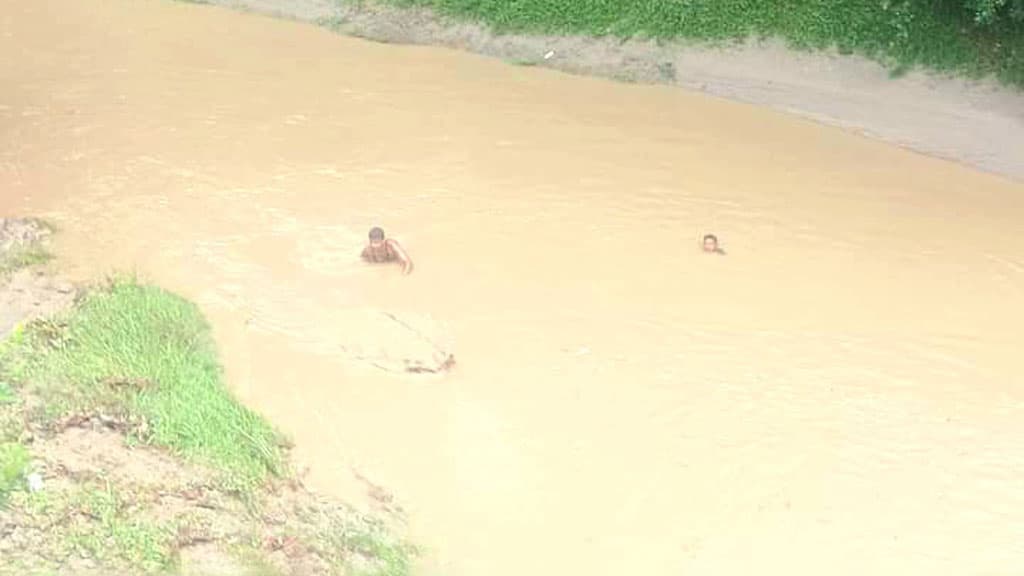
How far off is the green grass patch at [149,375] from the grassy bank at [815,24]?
6.02 meters

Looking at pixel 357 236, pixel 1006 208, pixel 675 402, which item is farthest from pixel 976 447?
pixel 357 236

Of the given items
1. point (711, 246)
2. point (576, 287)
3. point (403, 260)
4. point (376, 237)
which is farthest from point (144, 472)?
point (711, 246)

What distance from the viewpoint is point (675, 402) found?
20.8 ft

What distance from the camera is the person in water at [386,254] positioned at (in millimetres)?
7320

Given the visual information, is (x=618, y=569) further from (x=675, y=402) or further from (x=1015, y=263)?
(x=1015, y=263)

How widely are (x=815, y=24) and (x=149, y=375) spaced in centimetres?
724

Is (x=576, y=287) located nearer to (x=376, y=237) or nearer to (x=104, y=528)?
(x=376, y=237)

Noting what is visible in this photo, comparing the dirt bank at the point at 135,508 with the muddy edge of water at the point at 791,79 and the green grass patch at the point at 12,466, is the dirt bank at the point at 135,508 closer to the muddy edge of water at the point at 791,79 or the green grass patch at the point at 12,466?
the green grass patch at the point at 12,466

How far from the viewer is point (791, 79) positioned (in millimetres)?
10352

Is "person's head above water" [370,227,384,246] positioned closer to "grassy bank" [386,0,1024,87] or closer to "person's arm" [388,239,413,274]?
"person's arm" [388,239,413,274]

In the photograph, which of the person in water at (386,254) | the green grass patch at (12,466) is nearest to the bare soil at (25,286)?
the green grass patch at (12,466)

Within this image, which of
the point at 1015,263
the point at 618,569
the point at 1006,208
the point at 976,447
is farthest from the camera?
the point at 1006,208

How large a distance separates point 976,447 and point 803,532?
1.31 metres

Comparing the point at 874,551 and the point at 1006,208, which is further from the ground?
the point at 1006,208
